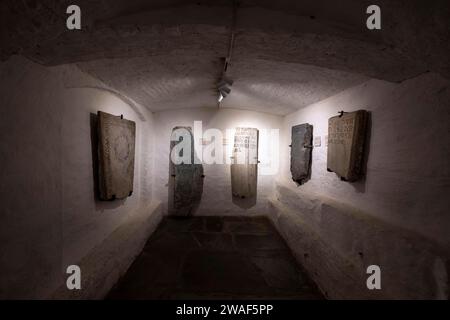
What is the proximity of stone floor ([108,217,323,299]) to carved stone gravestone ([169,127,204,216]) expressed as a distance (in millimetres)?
754

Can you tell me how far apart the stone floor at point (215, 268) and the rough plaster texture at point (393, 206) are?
43 cm

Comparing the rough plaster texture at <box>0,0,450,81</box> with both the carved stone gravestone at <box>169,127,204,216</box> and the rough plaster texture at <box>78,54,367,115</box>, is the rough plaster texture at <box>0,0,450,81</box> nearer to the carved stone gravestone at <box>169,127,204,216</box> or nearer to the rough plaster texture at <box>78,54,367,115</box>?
the rough plaster texture at <box>78,54,367,115</box>

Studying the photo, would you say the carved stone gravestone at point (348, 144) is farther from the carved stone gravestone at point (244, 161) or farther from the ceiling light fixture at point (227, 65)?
the carved stone gravestone at point (244, 161)

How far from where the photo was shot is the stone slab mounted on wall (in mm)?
2531

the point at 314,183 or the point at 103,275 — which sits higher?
the point at 314,183

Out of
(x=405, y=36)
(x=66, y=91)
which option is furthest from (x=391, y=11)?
(x=66, y=91)

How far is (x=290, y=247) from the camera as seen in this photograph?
3.40 meters

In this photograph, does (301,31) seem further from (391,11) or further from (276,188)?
(276,188)

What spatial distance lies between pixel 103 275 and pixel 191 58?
2.47 m

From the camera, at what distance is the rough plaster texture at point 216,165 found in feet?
15.9

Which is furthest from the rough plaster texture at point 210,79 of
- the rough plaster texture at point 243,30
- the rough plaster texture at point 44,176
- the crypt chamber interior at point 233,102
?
the rough plaster texture at point 243,30

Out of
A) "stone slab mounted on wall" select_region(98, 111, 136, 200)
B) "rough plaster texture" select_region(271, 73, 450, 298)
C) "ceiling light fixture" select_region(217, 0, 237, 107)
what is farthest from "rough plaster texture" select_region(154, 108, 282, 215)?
"rough plaster texture" select_region(271, 73, 450, 298)

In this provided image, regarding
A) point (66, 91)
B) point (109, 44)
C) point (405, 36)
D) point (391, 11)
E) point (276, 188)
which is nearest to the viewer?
point (391, 11)

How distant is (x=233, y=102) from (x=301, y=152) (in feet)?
5.64
